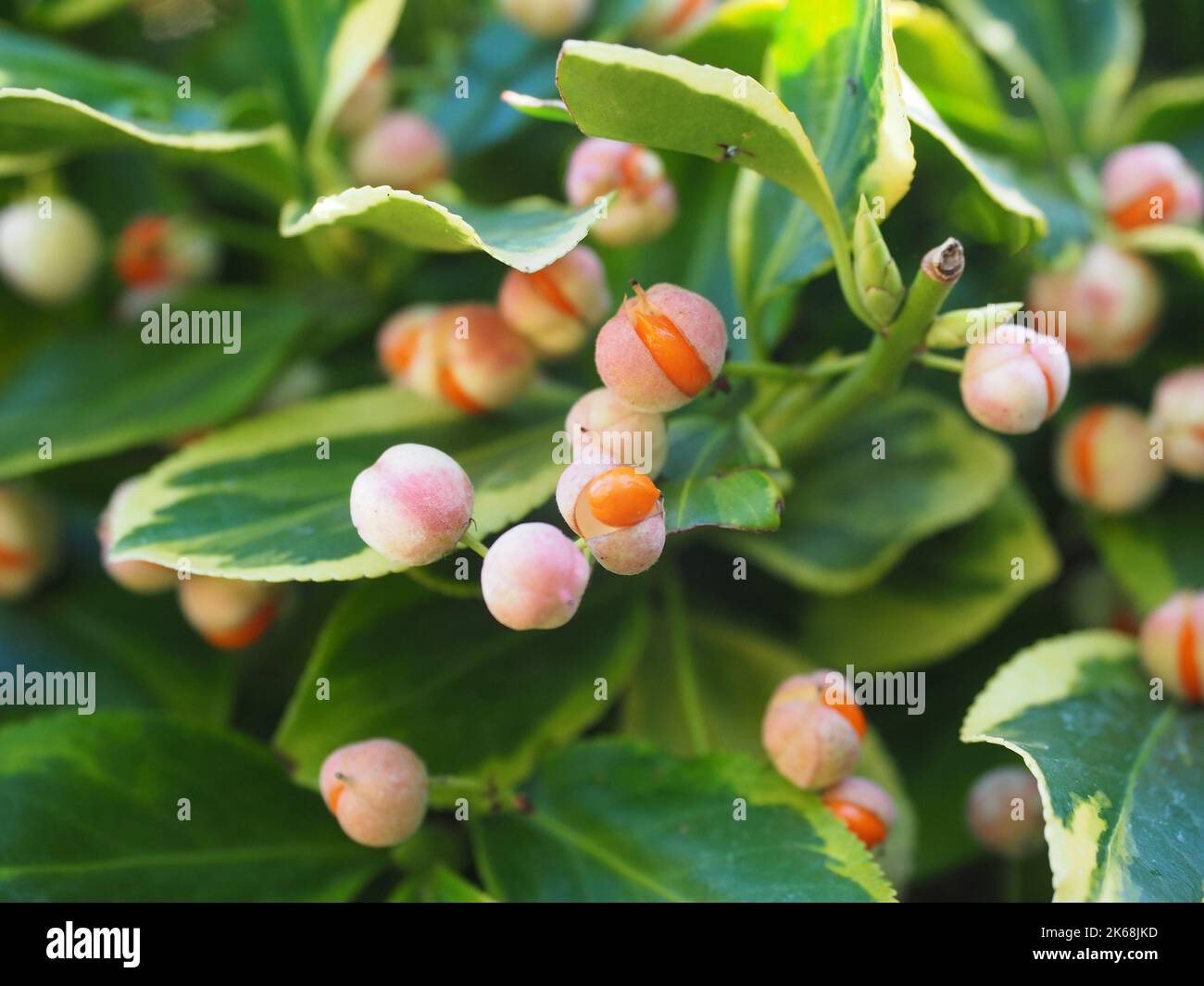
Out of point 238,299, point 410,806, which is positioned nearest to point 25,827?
point 410,806

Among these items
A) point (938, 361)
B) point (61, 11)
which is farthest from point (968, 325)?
point (61, 11)

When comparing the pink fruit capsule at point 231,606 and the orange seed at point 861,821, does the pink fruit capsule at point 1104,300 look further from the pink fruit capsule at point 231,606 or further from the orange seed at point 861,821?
the pink fruit capsule at point 231,606

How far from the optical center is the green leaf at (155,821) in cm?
57

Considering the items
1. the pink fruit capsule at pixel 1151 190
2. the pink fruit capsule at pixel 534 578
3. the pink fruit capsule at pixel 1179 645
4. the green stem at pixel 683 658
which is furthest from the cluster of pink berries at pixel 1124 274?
the pink fruit capsule at pixel 534 578

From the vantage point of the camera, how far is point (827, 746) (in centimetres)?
53

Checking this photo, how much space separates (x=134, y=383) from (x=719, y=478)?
394 millimetres

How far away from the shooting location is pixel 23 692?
0.70 metres

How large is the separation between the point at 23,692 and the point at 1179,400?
64 centimetres

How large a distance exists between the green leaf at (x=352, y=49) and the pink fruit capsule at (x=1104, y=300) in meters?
0.37

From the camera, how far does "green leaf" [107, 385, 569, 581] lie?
0.53 m

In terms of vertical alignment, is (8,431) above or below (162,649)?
above

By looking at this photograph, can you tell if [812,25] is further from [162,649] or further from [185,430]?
[162,649]

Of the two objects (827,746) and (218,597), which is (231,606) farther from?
(827,746)
